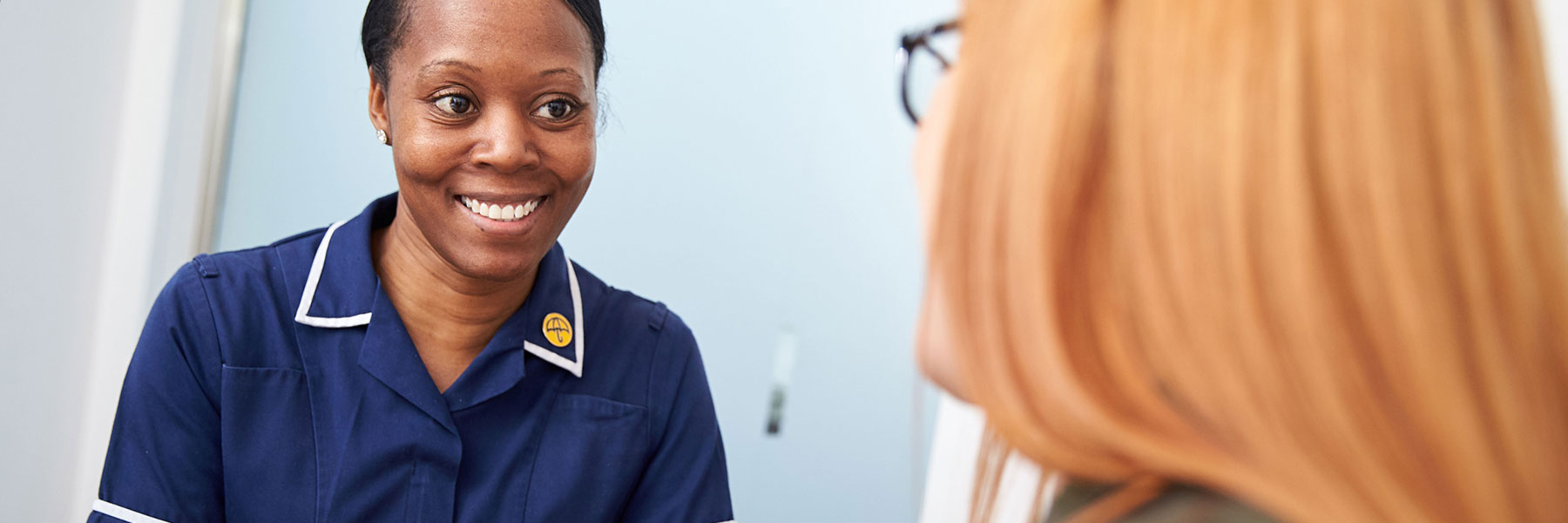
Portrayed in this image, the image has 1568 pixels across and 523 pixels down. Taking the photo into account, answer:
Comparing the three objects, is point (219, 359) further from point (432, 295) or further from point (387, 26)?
point (387, 26)

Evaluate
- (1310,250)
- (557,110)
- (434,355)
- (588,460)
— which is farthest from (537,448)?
(1310,250)

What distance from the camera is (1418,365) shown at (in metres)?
0.45

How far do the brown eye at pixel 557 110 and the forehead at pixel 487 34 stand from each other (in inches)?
1.9

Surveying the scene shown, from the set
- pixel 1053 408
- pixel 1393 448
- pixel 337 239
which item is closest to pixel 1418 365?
pixel 1393 448

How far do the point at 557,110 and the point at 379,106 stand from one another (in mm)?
209

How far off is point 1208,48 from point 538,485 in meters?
0.87

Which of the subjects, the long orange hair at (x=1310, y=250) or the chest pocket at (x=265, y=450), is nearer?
the long orange hair at (x=1310, y=250)

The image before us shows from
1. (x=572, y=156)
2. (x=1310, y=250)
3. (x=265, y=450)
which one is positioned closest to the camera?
(x=1310, y=250)

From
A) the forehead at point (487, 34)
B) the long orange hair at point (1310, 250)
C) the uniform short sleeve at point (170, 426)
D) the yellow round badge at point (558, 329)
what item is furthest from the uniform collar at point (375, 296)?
the long orange hair at point (1310, 250)

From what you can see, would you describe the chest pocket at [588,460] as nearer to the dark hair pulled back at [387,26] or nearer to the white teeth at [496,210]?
the white teeth at [496,210]

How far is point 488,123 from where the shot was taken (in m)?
1.07

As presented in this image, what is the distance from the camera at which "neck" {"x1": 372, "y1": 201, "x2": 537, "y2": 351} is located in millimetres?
1133

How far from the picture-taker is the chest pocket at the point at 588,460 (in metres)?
1.10

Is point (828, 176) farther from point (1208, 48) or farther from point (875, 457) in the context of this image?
point (1208, 48)
